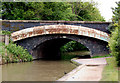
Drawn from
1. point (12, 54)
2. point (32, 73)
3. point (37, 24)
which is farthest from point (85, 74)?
point (37, 24)

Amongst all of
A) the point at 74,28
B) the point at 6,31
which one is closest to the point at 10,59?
the point at 6,31

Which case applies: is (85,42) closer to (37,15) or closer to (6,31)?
(6,31)

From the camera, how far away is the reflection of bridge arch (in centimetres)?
1505

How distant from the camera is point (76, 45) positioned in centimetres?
3139

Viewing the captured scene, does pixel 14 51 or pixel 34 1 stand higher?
pixel 34 1

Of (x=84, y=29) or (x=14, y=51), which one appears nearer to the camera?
(x=14, y=51)

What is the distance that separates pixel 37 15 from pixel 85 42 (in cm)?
788

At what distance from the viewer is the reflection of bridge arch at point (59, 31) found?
49.4ft

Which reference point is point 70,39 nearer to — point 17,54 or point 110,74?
point 17,54

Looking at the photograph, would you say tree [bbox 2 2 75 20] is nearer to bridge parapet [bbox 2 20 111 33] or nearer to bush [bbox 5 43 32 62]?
bridge parapet [bbox 2 20 111 33]

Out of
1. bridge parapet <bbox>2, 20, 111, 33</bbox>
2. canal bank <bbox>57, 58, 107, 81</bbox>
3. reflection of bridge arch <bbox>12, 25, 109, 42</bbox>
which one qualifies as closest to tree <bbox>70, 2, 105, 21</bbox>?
bridge parapet <bbox>2, 20, 111, 33</bbox>

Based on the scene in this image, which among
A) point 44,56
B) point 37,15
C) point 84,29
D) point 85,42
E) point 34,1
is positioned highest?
point 34,1

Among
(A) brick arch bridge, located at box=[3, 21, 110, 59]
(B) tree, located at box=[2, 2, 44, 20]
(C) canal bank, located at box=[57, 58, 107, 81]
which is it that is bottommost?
(C) canal bank, located at box=[57, 58, 107, 81]

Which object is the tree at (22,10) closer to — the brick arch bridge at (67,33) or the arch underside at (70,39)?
the brick arch bridge at (67,33)
